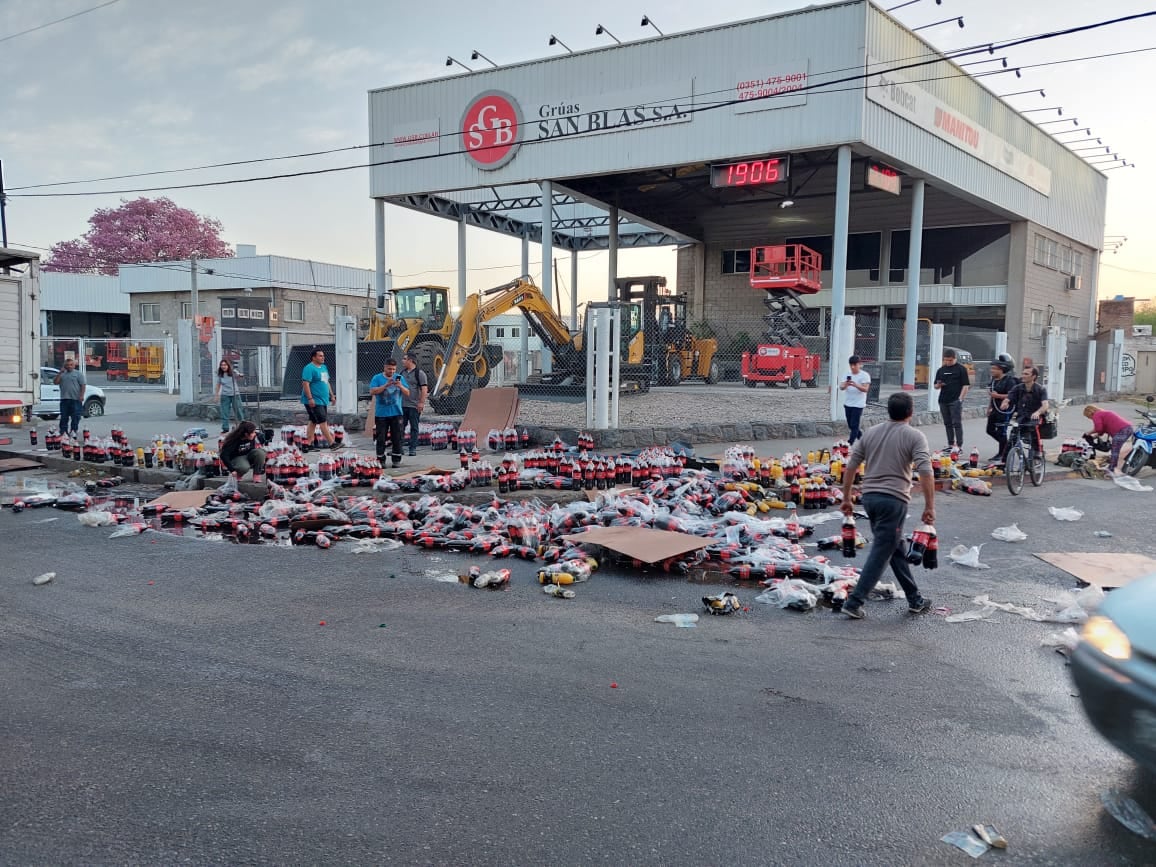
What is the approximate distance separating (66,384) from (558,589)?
491 inches

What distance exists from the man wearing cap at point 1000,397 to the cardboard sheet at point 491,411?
25.1 feet

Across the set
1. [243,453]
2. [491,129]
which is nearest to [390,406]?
[243,453]

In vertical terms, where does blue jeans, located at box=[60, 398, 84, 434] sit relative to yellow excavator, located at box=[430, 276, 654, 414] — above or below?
below

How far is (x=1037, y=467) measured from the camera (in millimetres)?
11523

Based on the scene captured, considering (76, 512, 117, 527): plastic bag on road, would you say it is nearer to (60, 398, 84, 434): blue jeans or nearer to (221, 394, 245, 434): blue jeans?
(60, 398, 84, 434): blue jeans

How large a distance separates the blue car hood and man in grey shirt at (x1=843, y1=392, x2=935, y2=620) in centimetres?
225

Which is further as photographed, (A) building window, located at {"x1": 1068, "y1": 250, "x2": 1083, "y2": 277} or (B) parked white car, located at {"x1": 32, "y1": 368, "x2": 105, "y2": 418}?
(A) building window, located at {"x1": 1068, "y1": 250, "x2": 1083, "y2": 277}

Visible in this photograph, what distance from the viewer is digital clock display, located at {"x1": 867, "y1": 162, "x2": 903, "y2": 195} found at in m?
22.1

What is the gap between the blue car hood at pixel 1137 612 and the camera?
9.49ft

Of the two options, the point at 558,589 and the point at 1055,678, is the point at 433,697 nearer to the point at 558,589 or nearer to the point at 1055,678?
the point at 558,589

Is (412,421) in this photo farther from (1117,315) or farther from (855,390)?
(1117,315)

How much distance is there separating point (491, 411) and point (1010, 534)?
8.89 m

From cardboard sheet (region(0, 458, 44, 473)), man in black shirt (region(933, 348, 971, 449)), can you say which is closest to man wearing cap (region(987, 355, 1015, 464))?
man in black shirt (region(933, 348, 971, 449))

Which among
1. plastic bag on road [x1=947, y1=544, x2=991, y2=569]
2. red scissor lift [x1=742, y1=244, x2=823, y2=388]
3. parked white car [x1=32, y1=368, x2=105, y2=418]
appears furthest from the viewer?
red scissor lift [x1=742, y1=244, x2=823, y2=388]
